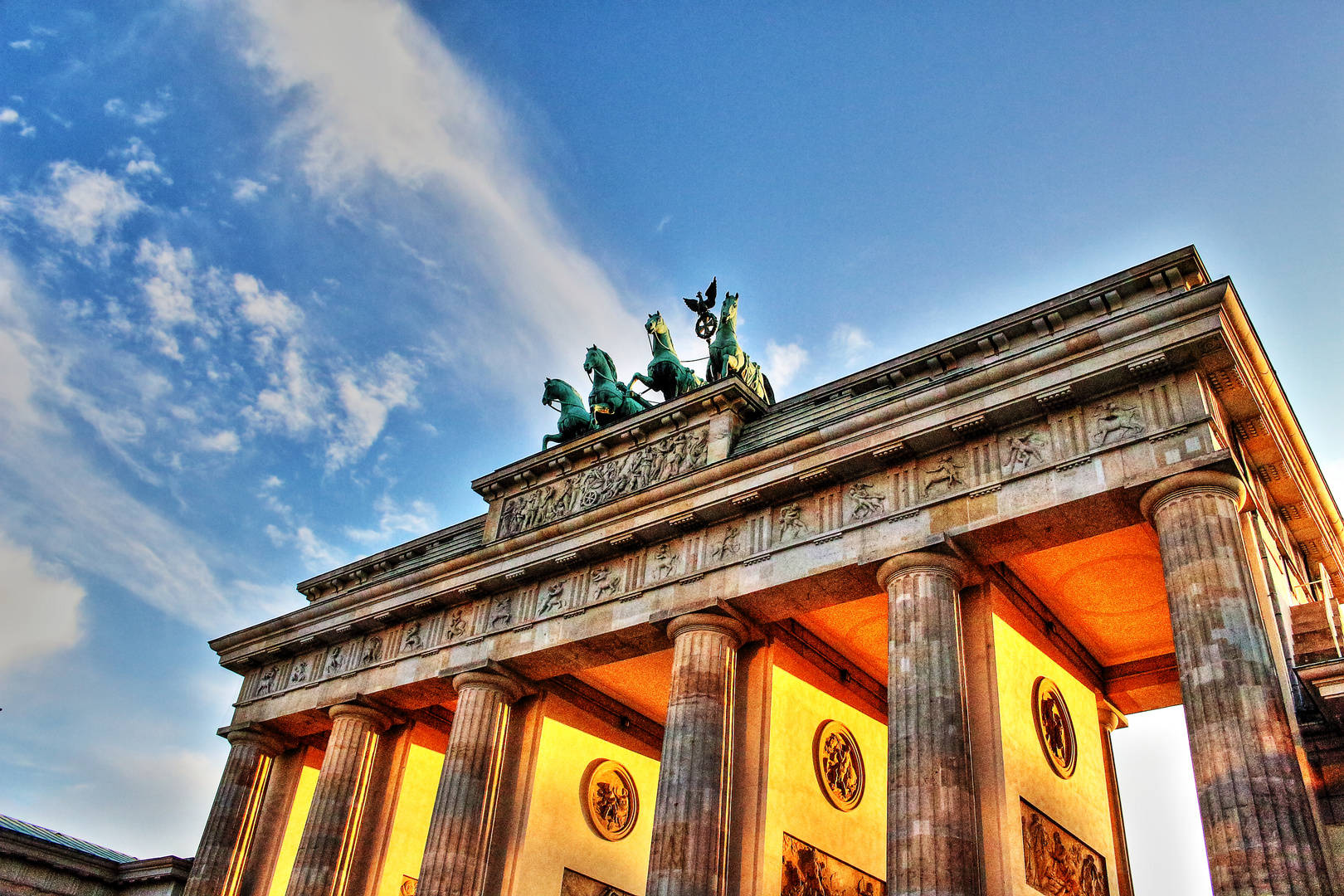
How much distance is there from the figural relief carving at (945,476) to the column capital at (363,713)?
14.3 metres

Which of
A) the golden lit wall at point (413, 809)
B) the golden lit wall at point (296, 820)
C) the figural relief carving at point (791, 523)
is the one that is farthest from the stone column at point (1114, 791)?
the golden lit wall at point (296, 820)

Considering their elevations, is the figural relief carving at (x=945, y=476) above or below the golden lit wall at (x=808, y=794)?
above

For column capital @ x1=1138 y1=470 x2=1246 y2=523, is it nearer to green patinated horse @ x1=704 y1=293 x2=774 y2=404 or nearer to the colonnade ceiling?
the colonnade ceiling

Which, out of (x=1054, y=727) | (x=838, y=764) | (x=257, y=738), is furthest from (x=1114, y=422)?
(x=257, y=738)

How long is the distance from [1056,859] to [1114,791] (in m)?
4.36

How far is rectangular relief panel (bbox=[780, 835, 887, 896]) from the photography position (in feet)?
64.7

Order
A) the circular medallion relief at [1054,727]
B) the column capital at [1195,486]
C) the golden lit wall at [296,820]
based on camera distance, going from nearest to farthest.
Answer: the column capital at [1195,486], the circular medallion relief at [1054,727], the golden lit wall at [296,820]

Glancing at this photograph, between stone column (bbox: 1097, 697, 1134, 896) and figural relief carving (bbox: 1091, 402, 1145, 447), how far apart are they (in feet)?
25.5

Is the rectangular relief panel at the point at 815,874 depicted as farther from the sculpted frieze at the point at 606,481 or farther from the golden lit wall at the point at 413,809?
the golden lit wall at the point at 413,809

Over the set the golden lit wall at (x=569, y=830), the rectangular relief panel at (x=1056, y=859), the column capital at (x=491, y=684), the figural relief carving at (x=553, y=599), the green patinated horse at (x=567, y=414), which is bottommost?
the rectangular relief panel at (x=1056, y=859)

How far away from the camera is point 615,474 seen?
966 inches

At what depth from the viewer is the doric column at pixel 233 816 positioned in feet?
86.3

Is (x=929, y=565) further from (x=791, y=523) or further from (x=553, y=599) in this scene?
(x=553, y=599)

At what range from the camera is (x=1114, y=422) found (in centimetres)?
1750
